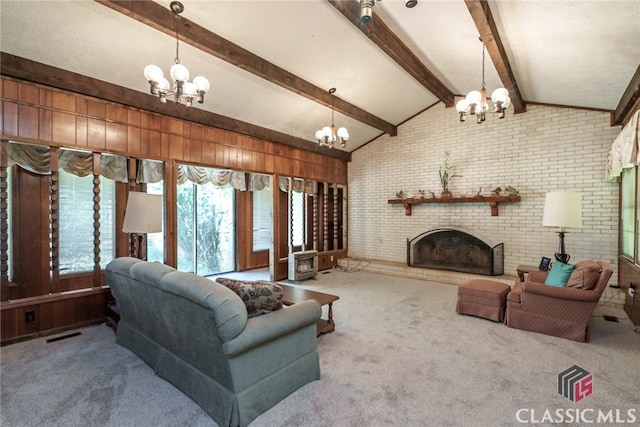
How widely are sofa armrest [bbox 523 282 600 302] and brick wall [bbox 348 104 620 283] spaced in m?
2.45

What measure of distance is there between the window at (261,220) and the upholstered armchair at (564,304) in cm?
517

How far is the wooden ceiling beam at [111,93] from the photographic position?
121 inches

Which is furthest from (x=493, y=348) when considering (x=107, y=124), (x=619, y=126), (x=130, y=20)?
(x=107, y=124)

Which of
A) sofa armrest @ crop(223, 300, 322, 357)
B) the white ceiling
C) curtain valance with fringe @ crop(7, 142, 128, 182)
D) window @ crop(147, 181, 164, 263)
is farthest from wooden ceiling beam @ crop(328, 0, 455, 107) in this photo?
Result: window @ crop(147, 181, 164, 263)

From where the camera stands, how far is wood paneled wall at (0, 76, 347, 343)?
3.17 m

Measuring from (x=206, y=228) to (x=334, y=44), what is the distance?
4470 mm

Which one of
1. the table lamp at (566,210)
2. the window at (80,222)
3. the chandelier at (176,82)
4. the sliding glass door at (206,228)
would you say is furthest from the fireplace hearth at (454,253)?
the window at (80,222)

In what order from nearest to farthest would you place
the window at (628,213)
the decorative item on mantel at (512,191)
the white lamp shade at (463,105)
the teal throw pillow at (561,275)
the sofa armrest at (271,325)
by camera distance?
the sofa armrest at (271,325), the teal throw pillow at (561,275), the white lamp shade at (463,105), the window at (628,213), the decorative item on mantel at (512,191)

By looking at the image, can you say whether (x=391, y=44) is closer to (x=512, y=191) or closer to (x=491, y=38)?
(x=491, y=38)

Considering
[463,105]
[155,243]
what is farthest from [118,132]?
[463,105]

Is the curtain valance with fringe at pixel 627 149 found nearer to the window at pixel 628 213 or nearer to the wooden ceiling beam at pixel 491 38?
the window at pixel 628 213

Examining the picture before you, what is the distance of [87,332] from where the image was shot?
337 cm

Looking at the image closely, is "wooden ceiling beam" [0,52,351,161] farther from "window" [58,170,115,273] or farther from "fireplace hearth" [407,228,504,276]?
"fireplace hearth" [407,228,504,276]

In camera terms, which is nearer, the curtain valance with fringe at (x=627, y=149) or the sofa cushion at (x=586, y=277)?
the sofa cushion at (x=586, y=277)
